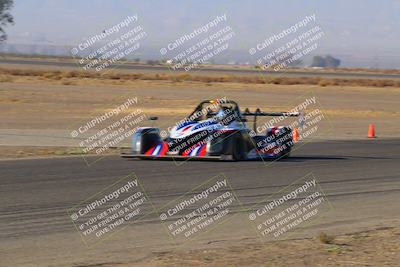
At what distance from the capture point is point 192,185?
47.8ft

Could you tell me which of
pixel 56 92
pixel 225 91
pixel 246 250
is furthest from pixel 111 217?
pixel 225 91

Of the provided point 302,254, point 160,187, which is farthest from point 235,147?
point 302,254

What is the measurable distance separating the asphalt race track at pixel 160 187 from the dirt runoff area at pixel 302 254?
0.56 meters

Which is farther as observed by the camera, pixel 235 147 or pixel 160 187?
pixel 235 147

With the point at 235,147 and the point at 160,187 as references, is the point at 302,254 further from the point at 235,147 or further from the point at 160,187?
the point at 235,147

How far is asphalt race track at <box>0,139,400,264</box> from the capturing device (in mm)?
10000

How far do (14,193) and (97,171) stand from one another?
3.45 metres

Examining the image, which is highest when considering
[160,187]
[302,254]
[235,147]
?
[160,187]

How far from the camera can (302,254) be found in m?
9.28

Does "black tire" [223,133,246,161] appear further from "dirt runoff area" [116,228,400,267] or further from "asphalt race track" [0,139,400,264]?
"dirt runoff area" [116,228,400,267]

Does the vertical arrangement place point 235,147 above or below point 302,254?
above

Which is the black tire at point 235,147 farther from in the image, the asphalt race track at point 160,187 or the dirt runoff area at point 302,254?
the dirt runoff area at point 302,254

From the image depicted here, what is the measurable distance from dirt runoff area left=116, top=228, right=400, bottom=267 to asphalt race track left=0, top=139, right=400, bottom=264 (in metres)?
0.56

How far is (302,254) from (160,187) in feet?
17.2
